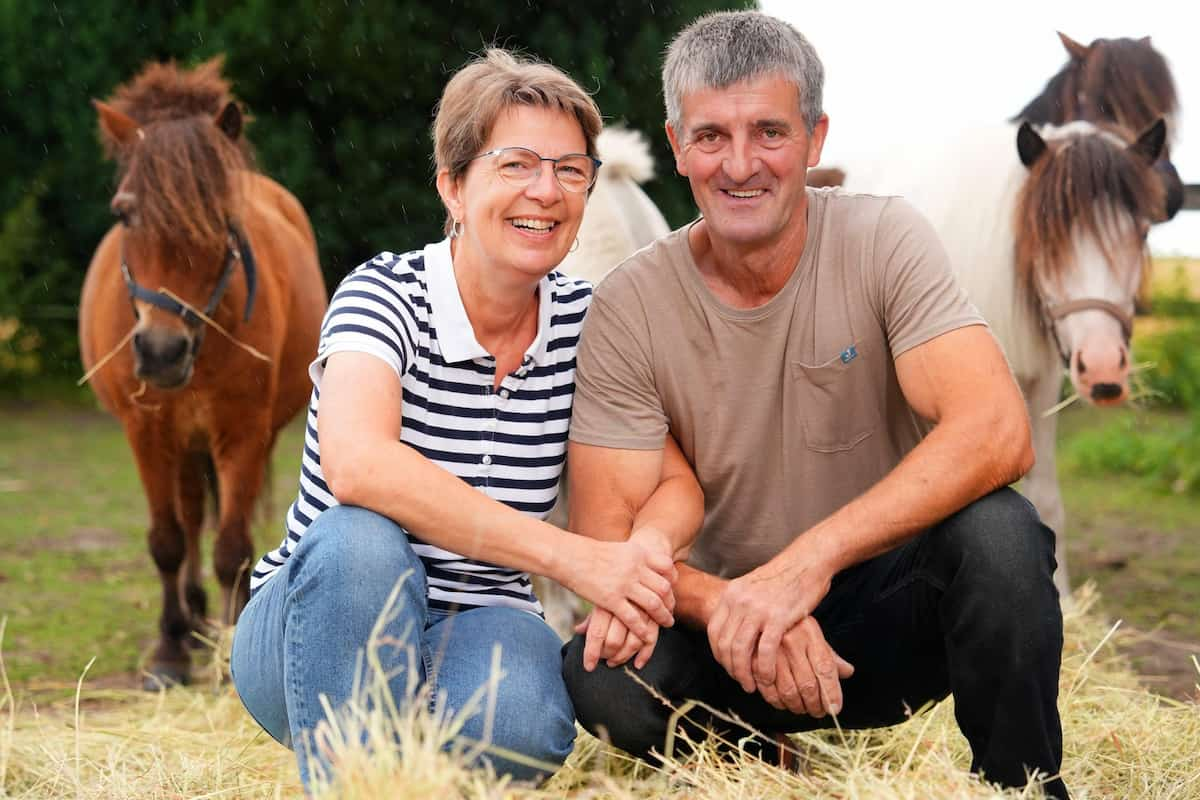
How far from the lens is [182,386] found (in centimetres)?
407

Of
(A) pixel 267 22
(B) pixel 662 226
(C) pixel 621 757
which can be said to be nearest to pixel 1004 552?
(C) pixel 621 757

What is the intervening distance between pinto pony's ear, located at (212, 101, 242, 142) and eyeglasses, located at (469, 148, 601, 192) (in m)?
2.13

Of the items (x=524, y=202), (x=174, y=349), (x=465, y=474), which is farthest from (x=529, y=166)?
(x=174, y=349)

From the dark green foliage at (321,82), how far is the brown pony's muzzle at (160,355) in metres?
5.50

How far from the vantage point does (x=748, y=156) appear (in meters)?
2.45

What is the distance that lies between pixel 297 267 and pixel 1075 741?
11.5 feet

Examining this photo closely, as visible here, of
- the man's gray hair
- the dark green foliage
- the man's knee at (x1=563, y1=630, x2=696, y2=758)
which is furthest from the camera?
the dark green foliage

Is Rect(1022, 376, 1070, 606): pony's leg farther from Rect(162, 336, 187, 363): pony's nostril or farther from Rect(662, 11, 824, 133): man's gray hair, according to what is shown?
Rect(162, 336, 187, 363): pony's nostril

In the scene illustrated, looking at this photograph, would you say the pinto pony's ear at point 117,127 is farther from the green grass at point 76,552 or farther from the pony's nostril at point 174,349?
the green grass at point 76,552

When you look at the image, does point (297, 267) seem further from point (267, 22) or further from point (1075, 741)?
point (267, 22)

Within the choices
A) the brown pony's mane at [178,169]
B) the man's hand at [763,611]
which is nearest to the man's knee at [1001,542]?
the man's hand at [763,611]

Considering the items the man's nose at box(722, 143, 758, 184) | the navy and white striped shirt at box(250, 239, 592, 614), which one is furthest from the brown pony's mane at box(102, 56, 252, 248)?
the man's nose at box(722, 143, 758, 184)

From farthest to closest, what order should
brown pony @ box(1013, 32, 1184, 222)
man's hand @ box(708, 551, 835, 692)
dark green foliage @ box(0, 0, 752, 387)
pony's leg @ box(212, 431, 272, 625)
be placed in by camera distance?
dark green foliage @ box(0, 0, 752, 387) → brown pony @ box(1013, 32, 1184, 222) → pony's leg @ box(212, 431, 272, 625) → man's hand @ box(708, 551, 835, 692)

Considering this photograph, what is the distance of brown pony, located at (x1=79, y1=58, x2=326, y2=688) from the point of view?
4.00 m
